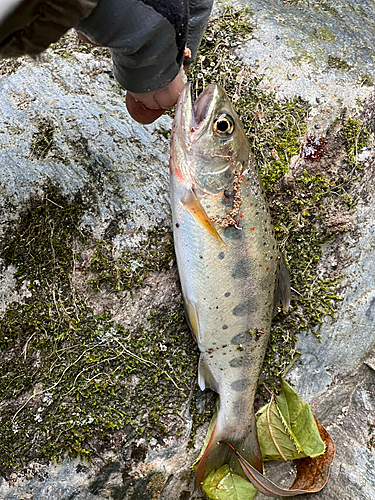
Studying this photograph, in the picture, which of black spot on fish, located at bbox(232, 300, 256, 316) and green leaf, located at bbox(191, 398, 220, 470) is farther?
green leaf, located at bbox(191, 398, 220, 470)

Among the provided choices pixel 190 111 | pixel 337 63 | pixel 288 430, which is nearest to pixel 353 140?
pixel 337 63

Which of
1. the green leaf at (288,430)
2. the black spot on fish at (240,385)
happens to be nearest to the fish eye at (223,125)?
the black spot on fish at (240,385)

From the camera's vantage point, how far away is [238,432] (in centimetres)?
310

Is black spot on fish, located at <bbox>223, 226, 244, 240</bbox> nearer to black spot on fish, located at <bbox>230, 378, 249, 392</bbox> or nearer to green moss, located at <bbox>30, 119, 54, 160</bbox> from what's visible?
black spot on fish, located at <bbox>230, 378, 249, 392</bbox>

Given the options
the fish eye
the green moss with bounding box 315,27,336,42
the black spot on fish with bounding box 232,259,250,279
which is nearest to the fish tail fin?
the black spot on fish with bounding box 232,259,250,279

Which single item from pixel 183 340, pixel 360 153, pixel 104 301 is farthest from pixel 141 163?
pixel 360 153

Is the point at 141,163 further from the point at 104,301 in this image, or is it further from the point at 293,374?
the point at 293,374

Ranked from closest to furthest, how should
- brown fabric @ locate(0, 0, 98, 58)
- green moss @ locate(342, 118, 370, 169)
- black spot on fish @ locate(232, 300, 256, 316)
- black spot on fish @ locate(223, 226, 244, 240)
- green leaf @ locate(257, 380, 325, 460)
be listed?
brown fabric @ locate(0, 0, 98, 58) → black spot on fish @ locate(223, 226, 244, 240) → black spot on fish @ locate(232, 300, 256, 316) → green leaf @ locate(257, 380, 325, 460) → green moss @ locate(342, 118, 370, 169)

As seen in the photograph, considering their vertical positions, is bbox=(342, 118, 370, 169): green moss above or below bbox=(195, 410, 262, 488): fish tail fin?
above

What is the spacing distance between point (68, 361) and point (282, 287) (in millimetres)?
1743

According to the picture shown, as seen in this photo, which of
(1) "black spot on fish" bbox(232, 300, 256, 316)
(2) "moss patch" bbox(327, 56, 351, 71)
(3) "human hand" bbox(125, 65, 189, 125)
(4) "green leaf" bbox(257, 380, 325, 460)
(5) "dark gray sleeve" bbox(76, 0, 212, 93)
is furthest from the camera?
(2) "moss patch" bbox(327, 56, 351, 71)

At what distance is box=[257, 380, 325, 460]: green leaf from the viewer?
122 inches

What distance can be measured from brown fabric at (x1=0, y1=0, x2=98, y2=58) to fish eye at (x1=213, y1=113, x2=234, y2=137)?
4.05 feet

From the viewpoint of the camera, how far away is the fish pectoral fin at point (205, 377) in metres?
3.12
